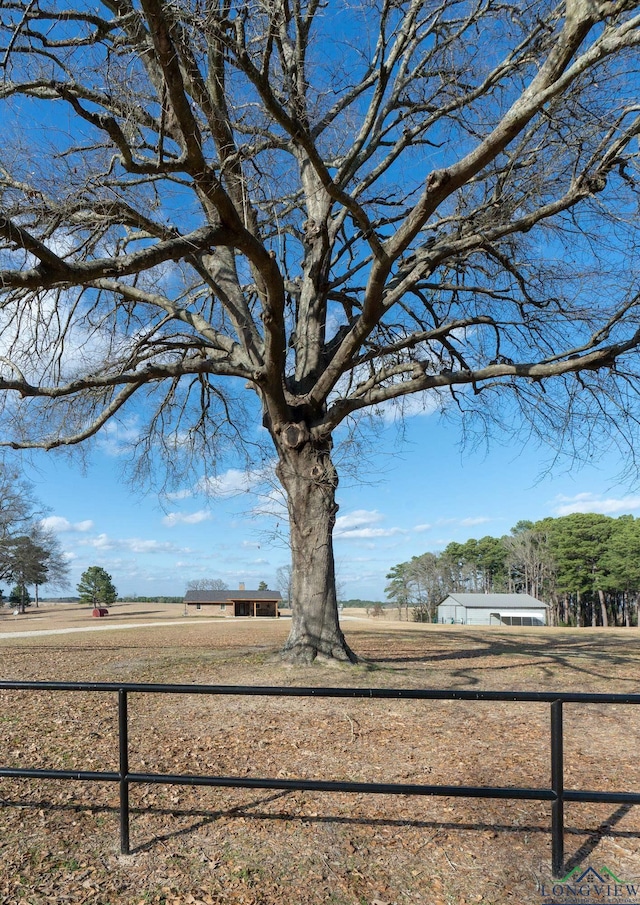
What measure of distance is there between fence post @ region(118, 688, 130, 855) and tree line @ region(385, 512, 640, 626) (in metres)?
60.4

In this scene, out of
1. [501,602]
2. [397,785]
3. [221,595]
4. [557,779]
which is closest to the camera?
[557,779]

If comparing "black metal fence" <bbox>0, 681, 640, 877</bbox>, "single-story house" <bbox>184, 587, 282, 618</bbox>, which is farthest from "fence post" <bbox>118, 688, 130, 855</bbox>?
"single-story house" <bbox>184, 587, 282, 618</bbox>

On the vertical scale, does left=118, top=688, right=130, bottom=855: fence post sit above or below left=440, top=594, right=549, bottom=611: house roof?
above

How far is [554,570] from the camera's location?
66.2 m

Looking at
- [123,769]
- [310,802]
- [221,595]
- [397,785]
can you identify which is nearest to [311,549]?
[310,802]

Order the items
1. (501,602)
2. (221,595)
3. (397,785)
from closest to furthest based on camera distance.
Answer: (397,785) < (221,595) < (501,602)

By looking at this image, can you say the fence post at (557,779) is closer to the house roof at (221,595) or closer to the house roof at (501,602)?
the house roof at (221,595)

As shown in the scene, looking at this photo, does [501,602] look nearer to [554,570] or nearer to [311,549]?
[554,570]

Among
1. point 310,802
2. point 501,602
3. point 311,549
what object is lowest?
point 501,602

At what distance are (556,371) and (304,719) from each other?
6133mm

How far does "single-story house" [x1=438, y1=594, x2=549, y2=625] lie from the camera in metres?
63.7

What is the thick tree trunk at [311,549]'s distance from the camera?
9141 mm

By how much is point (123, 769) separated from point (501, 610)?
6620 cm

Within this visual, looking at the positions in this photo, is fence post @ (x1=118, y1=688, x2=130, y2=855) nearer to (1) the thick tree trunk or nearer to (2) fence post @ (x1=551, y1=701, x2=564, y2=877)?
(2) fence post @ (x1=551, y1=701, x2=564, y2=877)
